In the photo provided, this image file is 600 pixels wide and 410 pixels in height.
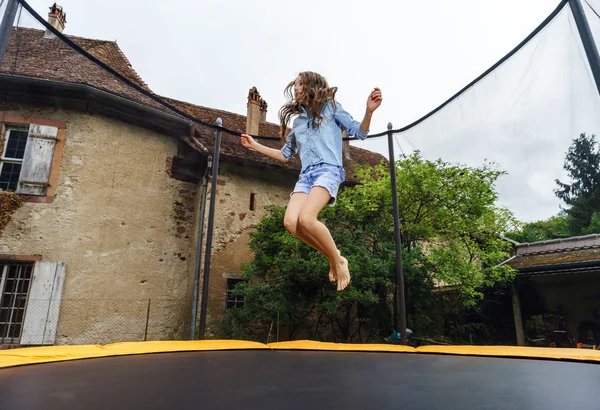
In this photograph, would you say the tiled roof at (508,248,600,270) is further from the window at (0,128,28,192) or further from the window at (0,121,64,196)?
the window at (0,128,28,192)

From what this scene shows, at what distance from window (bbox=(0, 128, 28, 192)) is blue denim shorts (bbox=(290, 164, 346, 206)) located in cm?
453

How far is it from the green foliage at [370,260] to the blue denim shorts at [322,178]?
3054 mm

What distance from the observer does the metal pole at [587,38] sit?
5.03 ft

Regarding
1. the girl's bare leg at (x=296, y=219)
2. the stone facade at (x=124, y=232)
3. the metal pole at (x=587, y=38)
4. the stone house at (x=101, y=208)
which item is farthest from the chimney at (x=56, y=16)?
the metal pole at (x=587, y=38)

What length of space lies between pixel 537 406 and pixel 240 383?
847mm

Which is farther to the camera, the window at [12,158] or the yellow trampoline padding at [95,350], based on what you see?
the window at [12,158]

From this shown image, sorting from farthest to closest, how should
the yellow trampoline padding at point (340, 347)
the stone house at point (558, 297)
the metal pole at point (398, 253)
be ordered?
the stone house at point (558, 297) < the metal pole at point (398, 253) < the yellow trampoline padding at point (340, 347)

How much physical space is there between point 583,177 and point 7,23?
8.76 feet

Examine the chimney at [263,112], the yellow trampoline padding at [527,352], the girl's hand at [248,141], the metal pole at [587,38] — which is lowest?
the yellow trampoline padding at [527,352]

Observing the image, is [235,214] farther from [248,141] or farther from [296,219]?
[296,219]

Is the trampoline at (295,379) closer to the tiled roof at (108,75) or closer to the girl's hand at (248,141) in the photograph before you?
the girl's hand at (248,141)

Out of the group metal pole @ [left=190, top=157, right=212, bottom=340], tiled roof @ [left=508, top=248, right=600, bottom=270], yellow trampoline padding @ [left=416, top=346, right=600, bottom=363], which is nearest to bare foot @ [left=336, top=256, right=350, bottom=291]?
yellow trampoline padding @ [left=416, top=346, right=600, bottom=363]

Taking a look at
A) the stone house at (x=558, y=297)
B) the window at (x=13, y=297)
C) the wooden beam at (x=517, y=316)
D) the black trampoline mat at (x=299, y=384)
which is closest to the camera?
the black trampoline mat at (x=299, y=384)

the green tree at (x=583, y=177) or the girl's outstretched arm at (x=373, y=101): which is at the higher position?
the girl's outstretched arm at (x=373, y=101)
